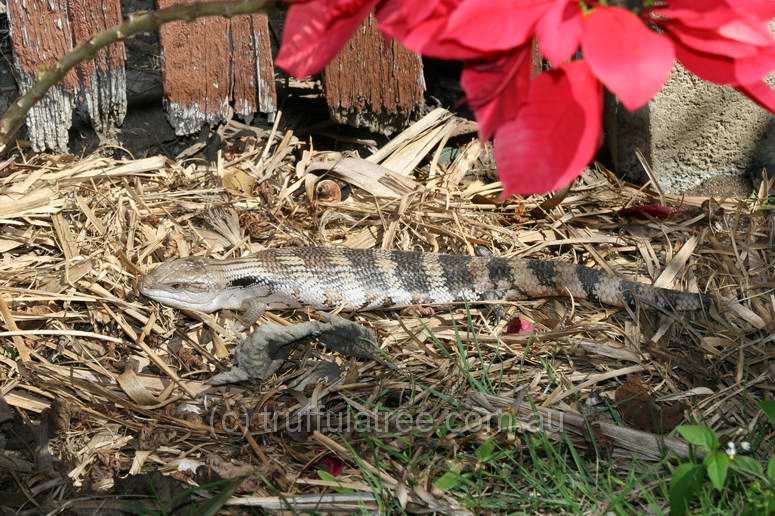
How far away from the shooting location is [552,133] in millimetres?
927

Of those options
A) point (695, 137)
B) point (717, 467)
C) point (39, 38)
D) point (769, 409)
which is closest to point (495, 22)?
point (717, 467)

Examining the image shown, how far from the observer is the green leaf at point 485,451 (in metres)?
2.76

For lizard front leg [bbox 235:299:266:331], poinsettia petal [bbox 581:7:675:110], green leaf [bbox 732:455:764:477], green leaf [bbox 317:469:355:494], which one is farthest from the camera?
lizard front leg [bbox 235:299:266:331]

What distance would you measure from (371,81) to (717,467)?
3.05 metres

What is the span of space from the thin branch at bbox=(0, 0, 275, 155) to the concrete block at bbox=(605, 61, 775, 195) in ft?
12.0

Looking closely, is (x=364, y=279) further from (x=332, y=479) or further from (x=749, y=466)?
(x=749, y=466)

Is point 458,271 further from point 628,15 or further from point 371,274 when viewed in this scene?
point 628,15

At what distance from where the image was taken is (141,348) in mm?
3668

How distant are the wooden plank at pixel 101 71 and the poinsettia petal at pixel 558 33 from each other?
367 cm

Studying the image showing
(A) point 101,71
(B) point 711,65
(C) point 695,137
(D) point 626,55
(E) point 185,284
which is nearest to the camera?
(D) point 626,55

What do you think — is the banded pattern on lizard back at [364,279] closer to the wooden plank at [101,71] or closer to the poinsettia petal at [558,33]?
the wooden plank at [101,71]

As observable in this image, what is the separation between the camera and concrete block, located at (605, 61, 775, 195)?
4.52 meters

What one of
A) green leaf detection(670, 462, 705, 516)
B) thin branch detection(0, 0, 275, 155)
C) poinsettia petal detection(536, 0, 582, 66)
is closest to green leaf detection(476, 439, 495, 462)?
Result: green leaf detection(670, 462, 705, 516)

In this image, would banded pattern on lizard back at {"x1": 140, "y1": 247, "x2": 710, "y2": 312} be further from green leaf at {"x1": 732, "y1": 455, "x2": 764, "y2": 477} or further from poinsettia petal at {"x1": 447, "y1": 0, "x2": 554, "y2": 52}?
poinsettia petal at {"x1": 447, "y1": 0, "x2": 554, "y2": 52}
